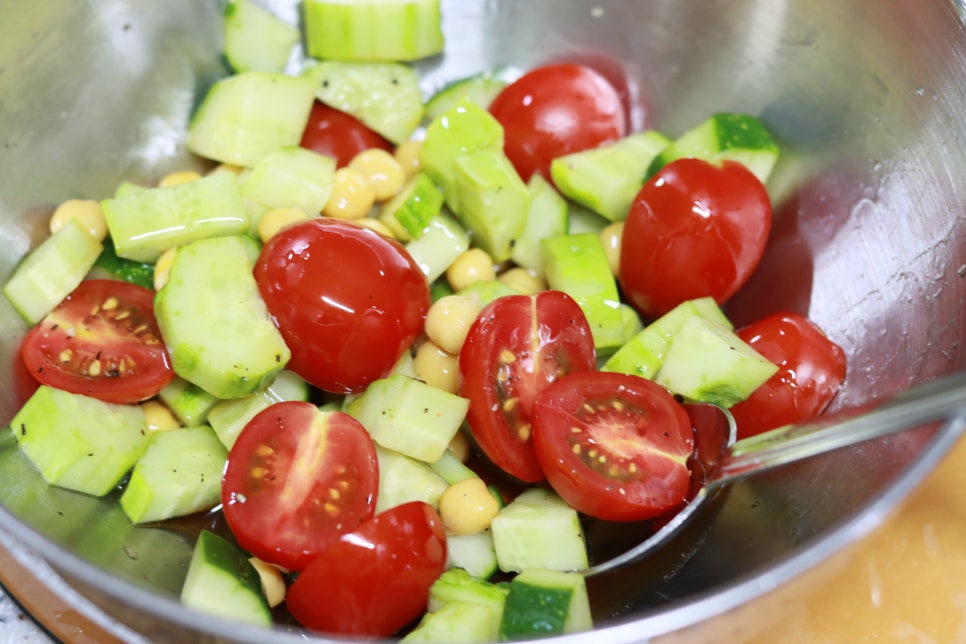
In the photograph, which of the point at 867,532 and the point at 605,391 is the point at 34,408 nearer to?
the point at 605,391

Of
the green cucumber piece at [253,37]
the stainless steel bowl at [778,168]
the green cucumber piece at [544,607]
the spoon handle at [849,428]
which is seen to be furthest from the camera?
the green cucumber piece at [253,37]

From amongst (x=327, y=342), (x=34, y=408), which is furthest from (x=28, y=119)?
(x=327, y=342)

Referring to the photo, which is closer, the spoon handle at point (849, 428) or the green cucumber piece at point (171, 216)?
the spoon handle at point (849, 428)

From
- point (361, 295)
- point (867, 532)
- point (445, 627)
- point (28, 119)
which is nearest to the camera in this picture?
point (867, 532)

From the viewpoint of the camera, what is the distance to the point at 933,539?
155 cm

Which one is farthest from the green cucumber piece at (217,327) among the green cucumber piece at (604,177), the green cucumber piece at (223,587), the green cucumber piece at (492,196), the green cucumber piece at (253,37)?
the green cucumber piece at (604,177)

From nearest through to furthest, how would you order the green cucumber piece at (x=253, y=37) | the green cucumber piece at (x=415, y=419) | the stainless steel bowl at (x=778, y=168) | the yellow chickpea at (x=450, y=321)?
the stainless steel bowl at (x=778, y=168), the green cucumber piece at (x=415, y=419), the yellow chickpea at (x=450, y=321), the green cucumber piece at (x=253, y=37)

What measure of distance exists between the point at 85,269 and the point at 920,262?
1.51 m

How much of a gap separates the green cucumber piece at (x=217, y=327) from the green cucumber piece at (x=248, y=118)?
1.30 feet

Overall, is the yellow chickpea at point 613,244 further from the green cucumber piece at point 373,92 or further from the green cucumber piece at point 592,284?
the green cucumber piece at point 373,92

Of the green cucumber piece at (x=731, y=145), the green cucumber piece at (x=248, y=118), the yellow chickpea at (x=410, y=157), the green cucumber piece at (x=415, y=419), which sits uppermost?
the green cucumber piece at (x=731, y=145)

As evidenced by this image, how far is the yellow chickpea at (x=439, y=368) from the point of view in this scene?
1692 mm

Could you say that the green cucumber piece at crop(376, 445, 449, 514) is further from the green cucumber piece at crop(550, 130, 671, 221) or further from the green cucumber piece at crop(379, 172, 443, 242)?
the green cucumber piece at crop(550, 130, 671, 221)

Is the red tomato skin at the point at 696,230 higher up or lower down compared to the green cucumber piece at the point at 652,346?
higher up
